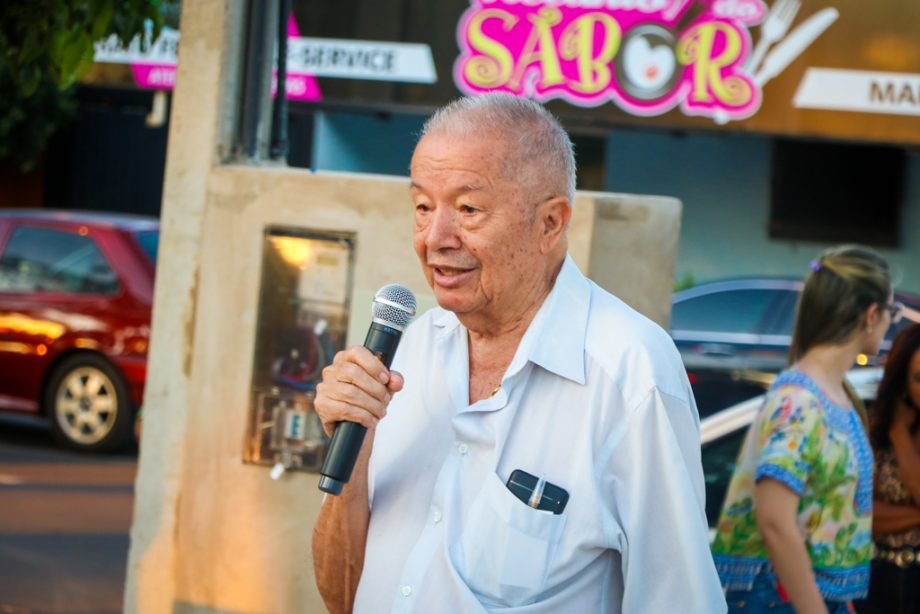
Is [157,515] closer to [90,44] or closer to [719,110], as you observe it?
[90,44]

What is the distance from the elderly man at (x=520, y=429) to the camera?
7.11 feet

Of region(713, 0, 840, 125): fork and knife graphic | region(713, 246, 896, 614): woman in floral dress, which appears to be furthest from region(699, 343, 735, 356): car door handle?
region(713, 246, 896, 614): woman in floral dress

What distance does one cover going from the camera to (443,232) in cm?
225

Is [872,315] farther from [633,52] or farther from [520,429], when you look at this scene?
[633,52]

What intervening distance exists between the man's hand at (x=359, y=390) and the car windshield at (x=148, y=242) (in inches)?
321

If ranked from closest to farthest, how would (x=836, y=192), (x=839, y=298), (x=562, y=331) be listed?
(x=562, y=331) < (x=839, y=298) < (x=836, y=192)

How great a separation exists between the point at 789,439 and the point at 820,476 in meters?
0.13

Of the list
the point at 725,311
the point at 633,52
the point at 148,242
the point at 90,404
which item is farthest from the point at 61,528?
the point at 633,52

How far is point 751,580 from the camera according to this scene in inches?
146

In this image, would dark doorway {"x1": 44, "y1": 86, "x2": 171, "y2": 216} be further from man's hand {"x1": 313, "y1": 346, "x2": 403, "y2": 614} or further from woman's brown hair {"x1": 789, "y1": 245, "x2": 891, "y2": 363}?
man's hand {"x1": 313, "y1": 346, "x2": 403, "y2": 614}

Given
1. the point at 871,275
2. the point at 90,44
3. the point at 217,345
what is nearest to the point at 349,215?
the point at 217,345

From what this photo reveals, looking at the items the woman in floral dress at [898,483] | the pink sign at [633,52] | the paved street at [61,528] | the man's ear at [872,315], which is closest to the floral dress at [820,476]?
the man's ear at [872,315]

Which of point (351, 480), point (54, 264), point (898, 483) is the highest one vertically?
point (54, 264)

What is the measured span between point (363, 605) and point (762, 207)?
11.7 metres
